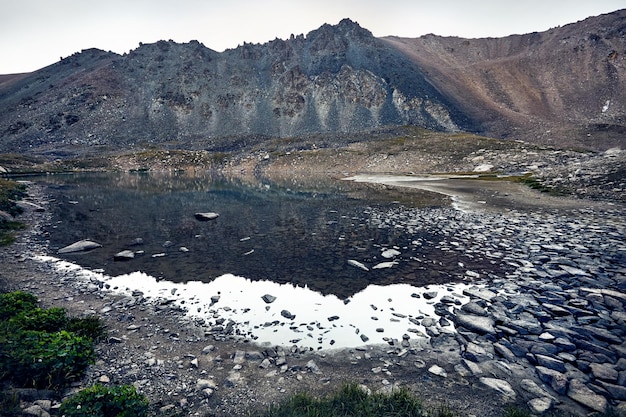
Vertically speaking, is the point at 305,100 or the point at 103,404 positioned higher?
the point at 305,100

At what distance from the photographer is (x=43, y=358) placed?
6551 millimetres

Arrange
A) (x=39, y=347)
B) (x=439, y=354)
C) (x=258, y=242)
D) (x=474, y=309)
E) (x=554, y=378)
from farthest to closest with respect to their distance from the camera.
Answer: (x=258, y=242), (x=474, y=309), (x=439, y=354), (x=39, y=347), (x=554, y=378)

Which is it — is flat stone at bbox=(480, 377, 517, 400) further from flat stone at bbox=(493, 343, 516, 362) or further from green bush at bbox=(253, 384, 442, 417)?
green bush at bbox=(253, 384, 442, 417)

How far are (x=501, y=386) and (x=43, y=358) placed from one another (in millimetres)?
9795

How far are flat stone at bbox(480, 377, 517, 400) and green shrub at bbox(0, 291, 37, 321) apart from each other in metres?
11.8

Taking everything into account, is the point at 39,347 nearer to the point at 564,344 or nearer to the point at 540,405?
the point at 540,405

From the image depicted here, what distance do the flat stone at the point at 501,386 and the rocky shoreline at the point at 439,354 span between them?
0.09ft

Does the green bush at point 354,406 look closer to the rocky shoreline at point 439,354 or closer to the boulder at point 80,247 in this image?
the rocky shoreline at point 439,354

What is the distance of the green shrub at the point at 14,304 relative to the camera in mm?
8216

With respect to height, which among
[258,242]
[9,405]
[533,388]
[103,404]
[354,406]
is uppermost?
[9,405]

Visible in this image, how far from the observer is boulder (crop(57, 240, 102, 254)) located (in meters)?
17.3

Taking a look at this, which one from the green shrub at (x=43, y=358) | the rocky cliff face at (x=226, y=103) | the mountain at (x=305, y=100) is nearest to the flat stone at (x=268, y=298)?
the green shrub at (x=43, y=358)

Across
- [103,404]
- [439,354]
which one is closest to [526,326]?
[439,354]

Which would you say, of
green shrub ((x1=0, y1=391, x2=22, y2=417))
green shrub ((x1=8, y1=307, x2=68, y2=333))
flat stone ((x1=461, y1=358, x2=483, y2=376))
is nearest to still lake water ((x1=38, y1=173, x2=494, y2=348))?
flat stone ((x1=461, y1=358, x2=483, y2=376))
